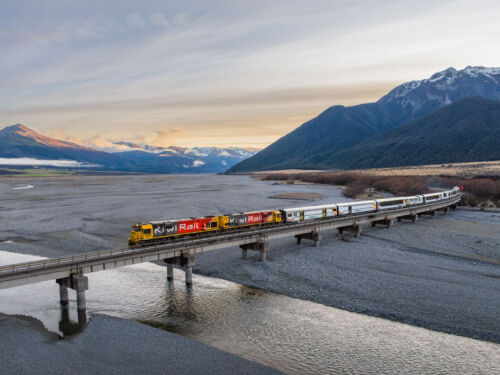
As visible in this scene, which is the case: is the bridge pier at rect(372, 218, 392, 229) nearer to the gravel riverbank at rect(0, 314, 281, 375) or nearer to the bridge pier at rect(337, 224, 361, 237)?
the bridge pier at rect(337, 224, 361, 237)

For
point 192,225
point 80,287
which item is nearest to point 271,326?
point 80,287

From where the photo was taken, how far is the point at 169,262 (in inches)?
1491

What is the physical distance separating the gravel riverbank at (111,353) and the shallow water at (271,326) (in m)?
1.13

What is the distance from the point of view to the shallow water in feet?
77.8

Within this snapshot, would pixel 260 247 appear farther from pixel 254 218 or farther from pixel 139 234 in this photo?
pixel 139 234

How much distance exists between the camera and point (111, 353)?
24359mm

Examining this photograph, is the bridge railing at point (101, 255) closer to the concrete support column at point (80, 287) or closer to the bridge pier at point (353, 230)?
the concrete support column at point (80, 287)

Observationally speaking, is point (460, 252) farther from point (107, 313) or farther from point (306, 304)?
point (107, 313)

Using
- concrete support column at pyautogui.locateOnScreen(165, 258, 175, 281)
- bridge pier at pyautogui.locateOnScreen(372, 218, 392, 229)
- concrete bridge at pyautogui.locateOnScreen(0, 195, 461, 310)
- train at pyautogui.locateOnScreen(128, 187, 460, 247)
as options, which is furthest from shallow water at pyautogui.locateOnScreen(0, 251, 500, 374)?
bridge pier at pyautogui.locateOnScreen(372, 218, 392, 229)

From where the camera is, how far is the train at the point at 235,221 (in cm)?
3792

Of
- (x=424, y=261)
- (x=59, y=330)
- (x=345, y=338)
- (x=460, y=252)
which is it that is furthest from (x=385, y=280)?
(x=59, y=330)

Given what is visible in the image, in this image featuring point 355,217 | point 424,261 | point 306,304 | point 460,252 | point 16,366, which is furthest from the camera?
point 355,217

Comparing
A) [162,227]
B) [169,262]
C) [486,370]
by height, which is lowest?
[486,370]

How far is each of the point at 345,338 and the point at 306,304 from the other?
640 centimetres
